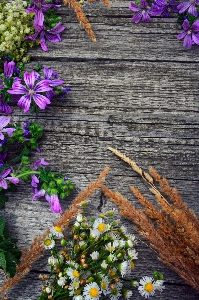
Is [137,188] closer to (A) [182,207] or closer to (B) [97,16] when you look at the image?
(A) [182,207]

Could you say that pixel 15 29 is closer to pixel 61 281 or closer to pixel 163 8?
pixel 163 8

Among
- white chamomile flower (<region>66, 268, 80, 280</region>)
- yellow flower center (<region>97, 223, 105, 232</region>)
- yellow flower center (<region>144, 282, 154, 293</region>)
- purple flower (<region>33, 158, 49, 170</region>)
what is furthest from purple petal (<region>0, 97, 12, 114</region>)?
yellow flower center (<region>144, 282, 154, 293</region>)

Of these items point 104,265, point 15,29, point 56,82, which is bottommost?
point 104,265

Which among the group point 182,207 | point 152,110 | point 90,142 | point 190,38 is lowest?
point 182,207

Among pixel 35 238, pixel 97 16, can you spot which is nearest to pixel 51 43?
pixel 97 16

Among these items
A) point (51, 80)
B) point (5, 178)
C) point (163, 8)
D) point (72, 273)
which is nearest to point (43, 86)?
point (51, 80)

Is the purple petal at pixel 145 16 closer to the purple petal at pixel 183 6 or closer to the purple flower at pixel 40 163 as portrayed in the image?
the purple petal at pixel 183 6
